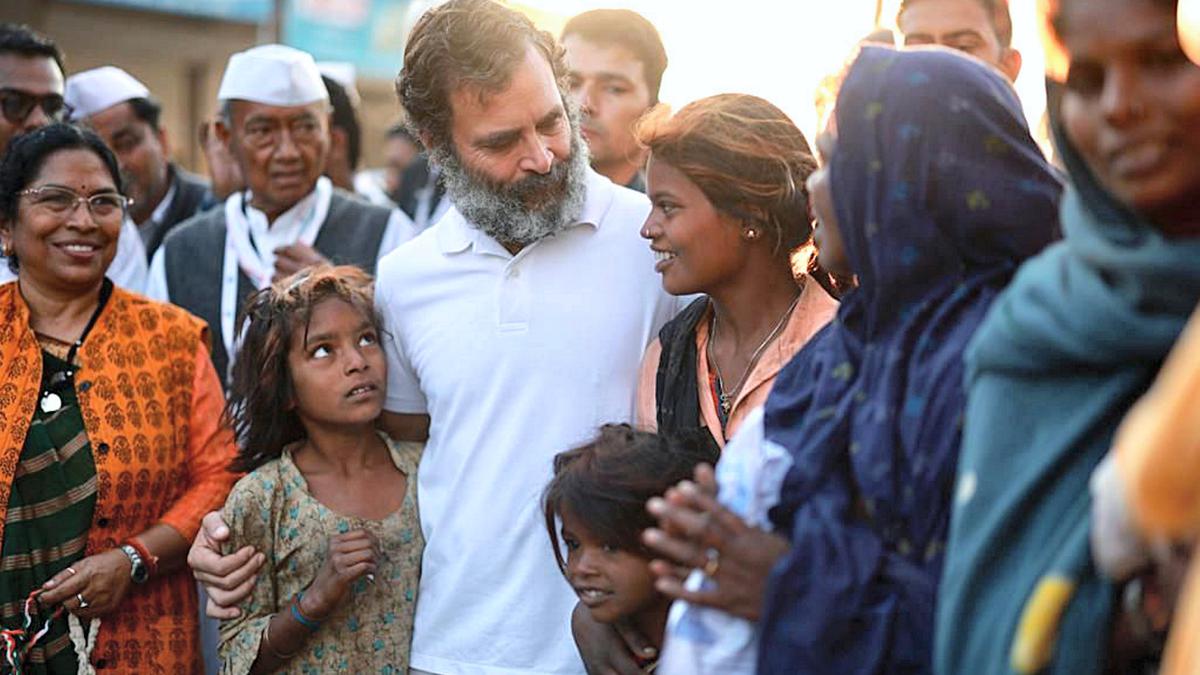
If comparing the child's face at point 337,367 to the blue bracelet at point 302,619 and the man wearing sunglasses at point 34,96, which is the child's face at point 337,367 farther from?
the man wearing sunglasses at point 34,96

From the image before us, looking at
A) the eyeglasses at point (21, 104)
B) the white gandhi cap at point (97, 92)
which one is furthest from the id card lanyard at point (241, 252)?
the white gandhi cap at point (97, 92)

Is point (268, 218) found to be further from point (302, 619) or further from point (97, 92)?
point (302, 619)

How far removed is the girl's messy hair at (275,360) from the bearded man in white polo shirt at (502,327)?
19 cm

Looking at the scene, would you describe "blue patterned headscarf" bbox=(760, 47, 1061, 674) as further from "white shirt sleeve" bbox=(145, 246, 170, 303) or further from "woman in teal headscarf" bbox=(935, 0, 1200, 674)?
"white shirt sleeve" bbox=(145, 246, 170, 303)

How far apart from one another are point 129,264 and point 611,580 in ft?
9.78

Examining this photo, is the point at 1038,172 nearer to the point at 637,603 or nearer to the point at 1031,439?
the point at 1031,439

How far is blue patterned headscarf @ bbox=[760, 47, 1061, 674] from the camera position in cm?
215

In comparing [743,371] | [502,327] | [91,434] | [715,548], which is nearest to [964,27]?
[743,371]

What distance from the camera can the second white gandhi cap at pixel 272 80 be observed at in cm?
577

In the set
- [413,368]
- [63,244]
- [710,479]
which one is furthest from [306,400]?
[710,479]

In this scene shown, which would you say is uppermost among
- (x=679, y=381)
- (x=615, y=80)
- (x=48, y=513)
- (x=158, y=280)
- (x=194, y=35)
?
(x=615, y=80)

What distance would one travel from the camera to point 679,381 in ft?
11.1

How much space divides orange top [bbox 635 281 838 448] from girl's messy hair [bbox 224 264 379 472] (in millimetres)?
925

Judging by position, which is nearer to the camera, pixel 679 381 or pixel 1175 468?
pixel 1175 468
